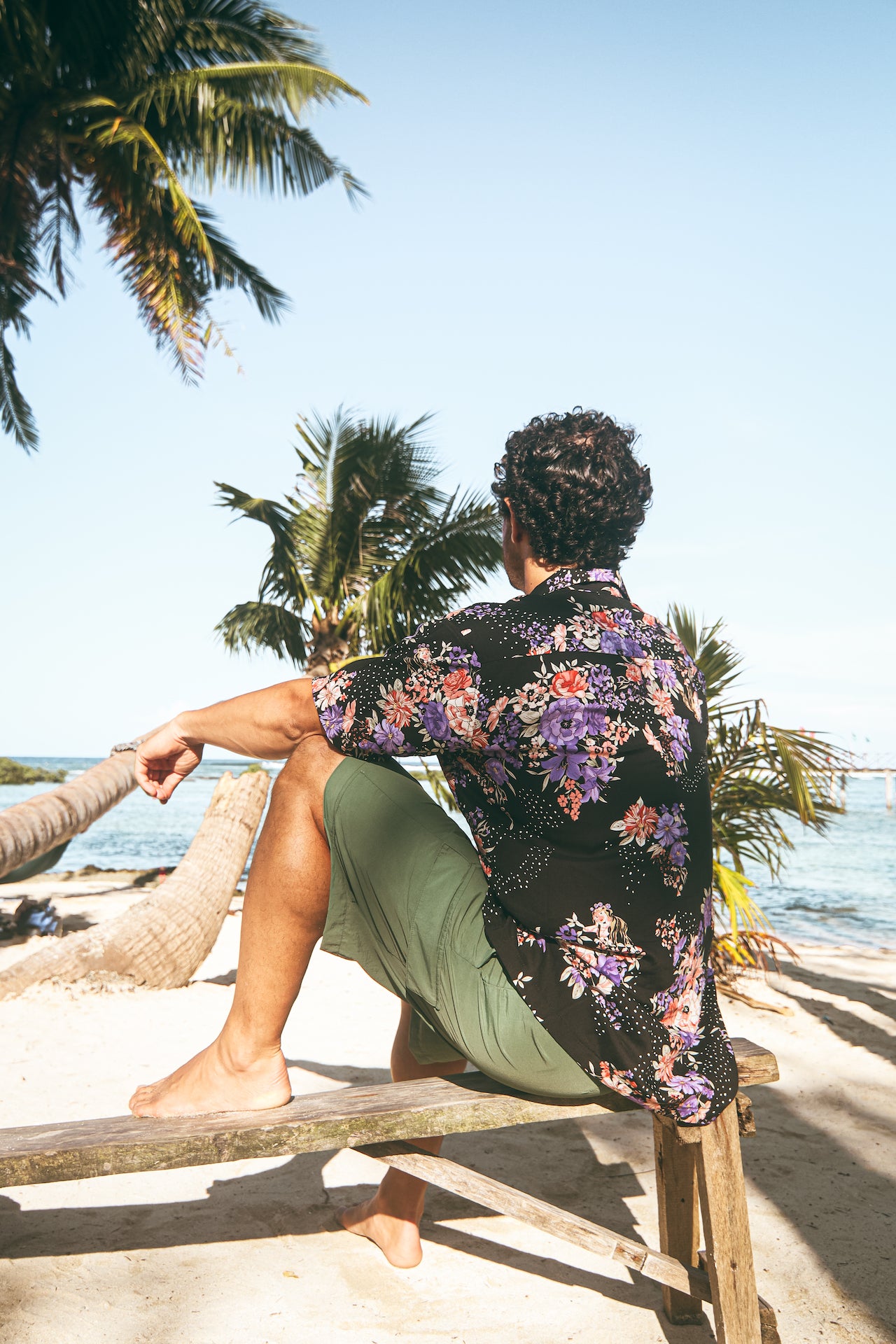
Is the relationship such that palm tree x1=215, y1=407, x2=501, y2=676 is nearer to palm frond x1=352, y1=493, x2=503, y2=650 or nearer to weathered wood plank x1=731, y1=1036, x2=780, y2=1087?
palm frond x1=352, y1=493, x2=503, y2=650

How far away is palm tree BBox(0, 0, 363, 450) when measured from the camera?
35.3ft

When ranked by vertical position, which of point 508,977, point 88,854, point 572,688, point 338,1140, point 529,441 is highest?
point 529,441

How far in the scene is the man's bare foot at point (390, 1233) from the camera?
7.09 feet

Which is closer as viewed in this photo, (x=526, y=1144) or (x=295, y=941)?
(x=295, y=941)

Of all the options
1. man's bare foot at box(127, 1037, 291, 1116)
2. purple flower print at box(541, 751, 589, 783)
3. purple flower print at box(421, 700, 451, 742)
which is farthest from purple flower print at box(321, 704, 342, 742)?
man's bare foot at box(127, 1037, 291, 1116)

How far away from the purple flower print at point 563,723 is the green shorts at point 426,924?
0.36 meters

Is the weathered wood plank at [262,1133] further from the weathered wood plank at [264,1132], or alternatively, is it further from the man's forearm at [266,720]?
the man's forearm at [266,720]

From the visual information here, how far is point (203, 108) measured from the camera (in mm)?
10961

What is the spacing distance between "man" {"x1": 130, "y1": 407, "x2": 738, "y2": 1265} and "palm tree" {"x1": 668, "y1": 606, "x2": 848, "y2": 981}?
3.42 m

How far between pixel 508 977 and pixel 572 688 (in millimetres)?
552

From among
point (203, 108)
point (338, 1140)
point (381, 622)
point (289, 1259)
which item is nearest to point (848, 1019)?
point (289, 1259)

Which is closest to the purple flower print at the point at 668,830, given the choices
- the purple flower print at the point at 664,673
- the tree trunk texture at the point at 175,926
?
the purple flower print at the point at 664,673

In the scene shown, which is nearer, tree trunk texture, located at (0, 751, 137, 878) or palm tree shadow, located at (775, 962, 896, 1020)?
tree trunk texture, located at (0, 751, 137, 878)

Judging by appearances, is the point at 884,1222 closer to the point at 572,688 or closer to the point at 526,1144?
the point at 526,1144
